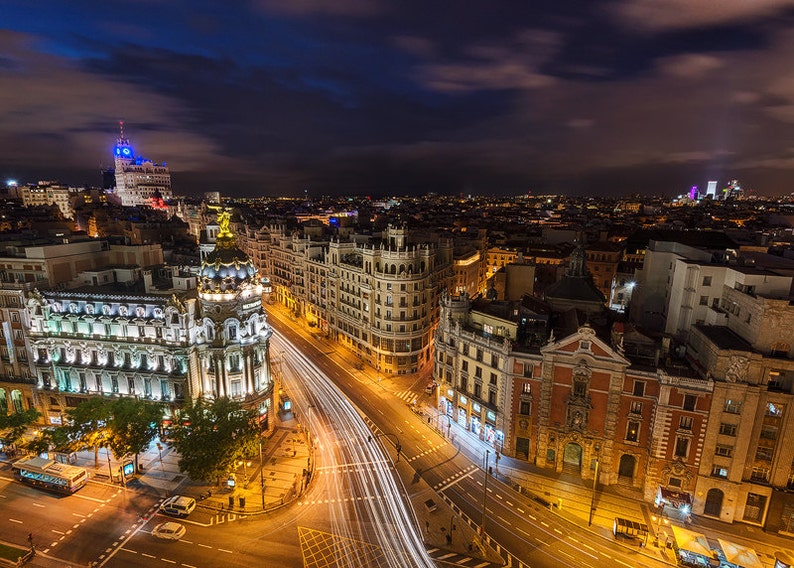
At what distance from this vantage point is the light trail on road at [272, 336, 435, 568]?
55969 mm

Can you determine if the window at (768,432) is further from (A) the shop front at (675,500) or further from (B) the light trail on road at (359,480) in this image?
(B) the light trail on road at (359,480)

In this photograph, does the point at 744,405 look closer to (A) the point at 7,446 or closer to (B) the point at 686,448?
(B) the point at 686,448

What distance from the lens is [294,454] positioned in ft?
250

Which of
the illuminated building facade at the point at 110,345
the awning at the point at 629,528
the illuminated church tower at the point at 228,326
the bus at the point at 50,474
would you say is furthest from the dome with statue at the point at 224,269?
the awning at the point at 629,528

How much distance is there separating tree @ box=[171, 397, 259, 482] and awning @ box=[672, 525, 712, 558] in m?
Answer: 56.7

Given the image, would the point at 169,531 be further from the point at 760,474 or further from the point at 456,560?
the point at 760,474

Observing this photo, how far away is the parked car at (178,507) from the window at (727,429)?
72891 mm

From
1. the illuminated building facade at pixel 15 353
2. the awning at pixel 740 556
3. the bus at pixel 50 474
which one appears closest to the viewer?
the awning at pixel 740 556

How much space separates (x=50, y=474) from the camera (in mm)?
64875

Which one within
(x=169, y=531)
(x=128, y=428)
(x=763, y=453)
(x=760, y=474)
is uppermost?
(x=763, y=453)

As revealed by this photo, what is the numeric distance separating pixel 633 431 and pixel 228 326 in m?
65.6

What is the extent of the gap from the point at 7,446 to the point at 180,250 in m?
65.2

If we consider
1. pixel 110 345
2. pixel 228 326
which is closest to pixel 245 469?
pixel 228 326

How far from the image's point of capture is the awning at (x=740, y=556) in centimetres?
5021
